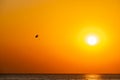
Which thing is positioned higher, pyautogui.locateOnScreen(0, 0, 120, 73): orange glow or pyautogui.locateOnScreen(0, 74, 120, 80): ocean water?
pyautogui.locateOnScreen(0, 0, 120, 73): orange glow

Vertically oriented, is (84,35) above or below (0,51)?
above

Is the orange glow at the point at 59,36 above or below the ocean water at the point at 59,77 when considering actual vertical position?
above

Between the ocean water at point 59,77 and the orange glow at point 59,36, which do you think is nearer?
the orange glow at point 59,36

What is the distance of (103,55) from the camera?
402 cm

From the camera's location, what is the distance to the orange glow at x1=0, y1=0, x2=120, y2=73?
3.73 metres

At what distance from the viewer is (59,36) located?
3.93 meters

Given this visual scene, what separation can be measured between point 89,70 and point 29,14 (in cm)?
152

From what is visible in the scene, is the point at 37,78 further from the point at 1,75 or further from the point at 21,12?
the point at 21,12

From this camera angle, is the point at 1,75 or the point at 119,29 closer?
the point at 119,29

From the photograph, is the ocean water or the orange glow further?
the ocean water

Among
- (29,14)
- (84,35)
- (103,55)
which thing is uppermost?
(29,14)

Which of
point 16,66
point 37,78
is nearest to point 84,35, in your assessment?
point 37,78

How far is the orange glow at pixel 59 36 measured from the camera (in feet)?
12.3

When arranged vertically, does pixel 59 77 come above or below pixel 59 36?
Answer: below
